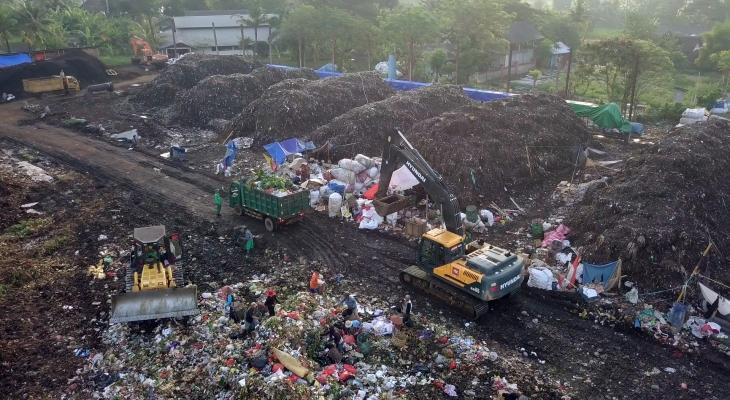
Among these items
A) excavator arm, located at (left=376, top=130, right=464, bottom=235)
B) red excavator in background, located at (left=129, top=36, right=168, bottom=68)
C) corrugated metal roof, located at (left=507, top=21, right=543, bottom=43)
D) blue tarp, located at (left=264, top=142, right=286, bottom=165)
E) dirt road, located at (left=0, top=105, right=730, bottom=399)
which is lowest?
dirt road, located at (left=0, top=105, right=730, bottom=399)

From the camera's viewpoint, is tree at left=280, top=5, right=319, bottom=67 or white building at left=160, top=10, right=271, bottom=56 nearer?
tree at left=280, top=5, right=319, bottom=67

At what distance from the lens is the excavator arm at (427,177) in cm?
1388

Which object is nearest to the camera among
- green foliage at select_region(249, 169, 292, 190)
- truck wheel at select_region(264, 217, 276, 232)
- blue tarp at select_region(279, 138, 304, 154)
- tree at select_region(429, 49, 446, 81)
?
truck wheel at select_region(264, 217, 276, 232)

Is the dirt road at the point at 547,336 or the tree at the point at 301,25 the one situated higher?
the tree at the point at 301,25

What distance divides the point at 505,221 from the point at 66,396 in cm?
1392

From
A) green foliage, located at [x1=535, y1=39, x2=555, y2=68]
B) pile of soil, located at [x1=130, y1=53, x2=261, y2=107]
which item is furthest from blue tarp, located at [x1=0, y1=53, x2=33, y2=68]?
green foliage, located at [x1=535, y1=39, x2=555, y2=68]

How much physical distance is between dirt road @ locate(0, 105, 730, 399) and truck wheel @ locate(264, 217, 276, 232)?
1.10 ft

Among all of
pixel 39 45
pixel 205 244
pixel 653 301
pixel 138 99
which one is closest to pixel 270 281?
pixel 205 244

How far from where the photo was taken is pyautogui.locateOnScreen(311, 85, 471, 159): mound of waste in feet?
78.3

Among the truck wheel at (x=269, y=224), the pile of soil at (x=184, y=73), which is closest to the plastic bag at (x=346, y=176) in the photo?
the truck wheel at (x=269, y=224)

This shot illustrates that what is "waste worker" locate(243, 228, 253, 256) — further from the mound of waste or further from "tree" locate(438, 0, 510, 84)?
"tree" locate(438, 0, 510, 84)

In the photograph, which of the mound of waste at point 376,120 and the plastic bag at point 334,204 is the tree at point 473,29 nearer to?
the mound of waste at point 376,120

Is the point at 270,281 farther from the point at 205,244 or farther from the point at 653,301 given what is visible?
the point at 653,301

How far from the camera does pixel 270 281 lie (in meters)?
14.4
